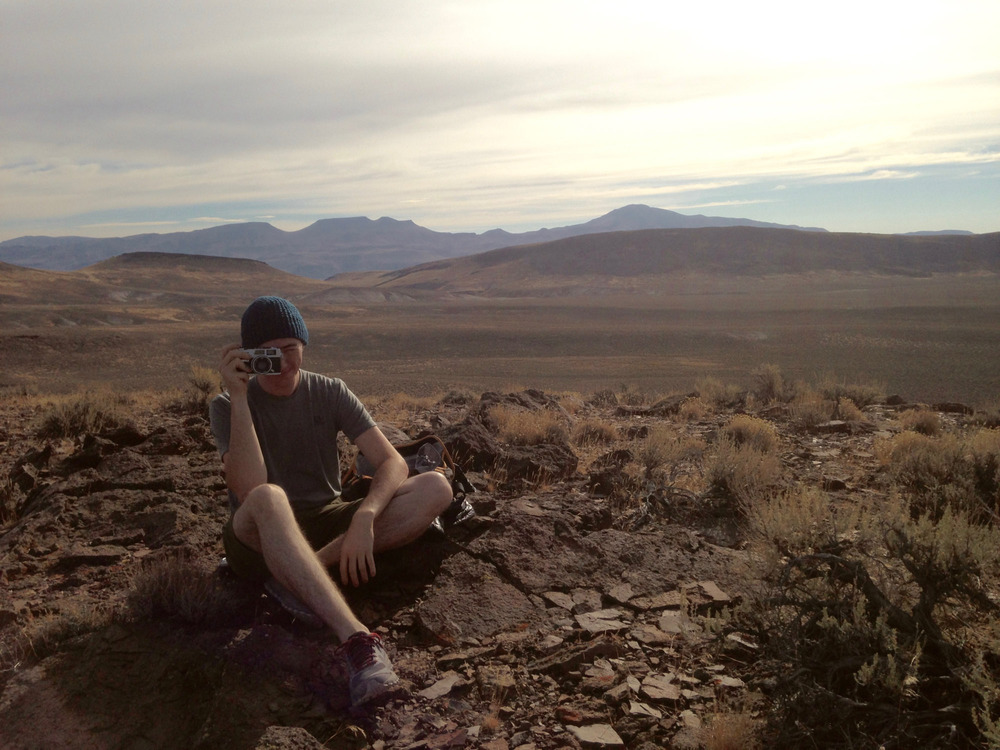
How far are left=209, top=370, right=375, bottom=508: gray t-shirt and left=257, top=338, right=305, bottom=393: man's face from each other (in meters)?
0.05

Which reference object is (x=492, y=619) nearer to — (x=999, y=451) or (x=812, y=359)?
(x=999, y=451)

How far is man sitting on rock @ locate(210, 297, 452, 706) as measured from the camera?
2895 mm

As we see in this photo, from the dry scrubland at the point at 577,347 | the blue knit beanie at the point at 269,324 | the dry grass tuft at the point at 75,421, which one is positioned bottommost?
the dry scrubland at the point at 577,347

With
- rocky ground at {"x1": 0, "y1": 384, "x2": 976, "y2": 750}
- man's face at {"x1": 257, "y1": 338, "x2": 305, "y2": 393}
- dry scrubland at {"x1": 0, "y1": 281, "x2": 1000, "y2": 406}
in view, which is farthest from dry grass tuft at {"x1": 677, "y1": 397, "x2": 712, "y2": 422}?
dry scrubland at {"x1": 0, "y1": 281, "x2": 1000, "y2": 406}

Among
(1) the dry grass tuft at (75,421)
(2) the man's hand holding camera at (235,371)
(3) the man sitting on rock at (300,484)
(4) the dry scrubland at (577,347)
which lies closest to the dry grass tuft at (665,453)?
(3) the man sitting on rock at (300,484)

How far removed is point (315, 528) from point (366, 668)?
1.03m

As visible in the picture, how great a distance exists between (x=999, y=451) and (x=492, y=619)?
4.11m

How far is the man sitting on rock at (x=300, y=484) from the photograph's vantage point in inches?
114

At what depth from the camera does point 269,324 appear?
329 centimetres

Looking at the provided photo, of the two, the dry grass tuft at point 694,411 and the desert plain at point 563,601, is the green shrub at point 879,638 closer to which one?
the desert plain at point 563,601

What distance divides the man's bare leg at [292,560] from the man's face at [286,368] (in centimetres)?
60

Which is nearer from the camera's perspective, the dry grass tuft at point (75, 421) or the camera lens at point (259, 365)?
the camera lens at point (259, 365)

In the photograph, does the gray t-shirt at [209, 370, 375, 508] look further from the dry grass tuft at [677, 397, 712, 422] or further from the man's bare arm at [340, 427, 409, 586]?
the dry grass tuft at [677, 397, 712, 422]

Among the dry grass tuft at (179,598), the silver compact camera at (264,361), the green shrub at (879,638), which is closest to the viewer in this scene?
the green shrub at (879,638)
